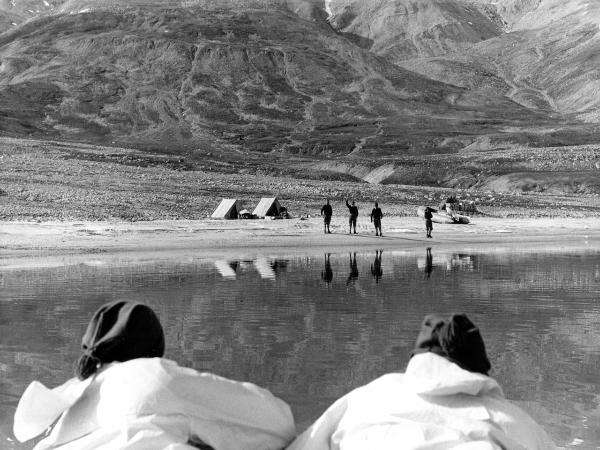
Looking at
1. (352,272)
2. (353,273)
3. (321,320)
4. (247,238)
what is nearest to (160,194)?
(247,238)

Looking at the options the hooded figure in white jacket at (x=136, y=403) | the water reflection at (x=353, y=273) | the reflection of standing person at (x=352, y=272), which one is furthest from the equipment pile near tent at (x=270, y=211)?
the hooded figure in white jacket at (x=136, y=403)

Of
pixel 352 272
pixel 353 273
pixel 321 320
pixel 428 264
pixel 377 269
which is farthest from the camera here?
pixel 428 264

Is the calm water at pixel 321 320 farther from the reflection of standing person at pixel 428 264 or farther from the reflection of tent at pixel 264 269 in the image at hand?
the reflection of standing person at pixel 428 264

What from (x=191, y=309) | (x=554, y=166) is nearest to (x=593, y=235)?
(x=191, y=309)

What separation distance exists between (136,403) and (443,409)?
1.39m

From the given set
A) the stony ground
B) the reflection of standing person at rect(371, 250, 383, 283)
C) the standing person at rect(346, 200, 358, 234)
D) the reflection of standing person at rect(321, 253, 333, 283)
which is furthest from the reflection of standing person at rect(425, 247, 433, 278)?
the stony ground

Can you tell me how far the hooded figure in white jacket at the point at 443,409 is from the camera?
4.40m

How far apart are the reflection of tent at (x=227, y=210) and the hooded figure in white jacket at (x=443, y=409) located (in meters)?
40.6

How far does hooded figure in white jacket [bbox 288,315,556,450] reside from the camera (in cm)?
440

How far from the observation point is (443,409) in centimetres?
447

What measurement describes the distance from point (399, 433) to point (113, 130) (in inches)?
7571

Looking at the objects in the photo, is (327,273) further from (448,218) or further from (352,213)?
(448,218)

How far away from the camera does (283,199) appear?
183 feet

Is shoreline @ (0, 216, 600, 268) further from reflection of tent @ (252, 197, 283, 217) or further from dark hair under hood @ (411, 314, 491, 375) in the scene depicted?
dark hair under hood @ (411, 314, 491, 375)
